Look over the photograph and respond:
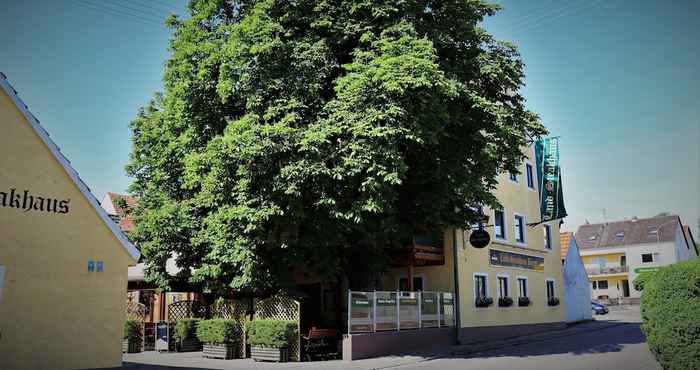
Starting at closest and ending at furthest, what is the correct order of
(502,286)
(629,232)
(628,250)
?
(502,286) < (628,250) < (629,232)

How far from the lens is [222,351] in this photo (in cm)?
1861

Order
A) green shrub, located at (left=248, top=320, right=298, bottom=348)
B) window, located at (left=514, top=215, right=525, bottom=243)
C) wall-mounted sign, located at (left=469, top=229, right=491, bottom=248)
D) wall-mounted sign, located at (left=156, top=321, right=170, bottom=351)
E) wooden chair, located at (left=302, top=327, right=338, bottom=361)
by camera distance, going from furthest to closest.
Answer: window, located at (left=514, top=215, right=525, bottom=243), wall-mounted sign, located at (left=469, top=229, right=491, bottom=248), wall-mounted sign, located at (left=156, top=321, right=170, bottom=351), wooden chair, located at (left=302, top=327, right=338, bottom=361), green shrub, located at (left=248, top=320, right=298, bottom=348)

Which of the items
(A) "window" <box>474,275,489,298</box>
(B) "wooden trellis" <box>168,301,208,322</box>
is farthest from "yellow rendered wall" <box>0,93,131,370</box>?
(A) "window" <box>474,275,489,298</box>

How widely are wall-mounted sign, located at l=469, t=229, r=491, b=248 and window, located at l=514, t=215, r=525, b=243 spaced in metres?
6.21

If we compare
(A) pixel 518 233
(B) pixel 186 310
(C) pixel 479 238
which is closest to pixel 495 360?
(C) pixel 479 238

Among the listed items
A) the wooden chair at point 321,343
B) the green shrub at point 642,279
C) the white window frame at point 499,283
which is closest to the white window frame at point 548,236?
the white window frame at point 499,283

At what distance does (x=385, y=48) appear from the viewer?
50.8ft

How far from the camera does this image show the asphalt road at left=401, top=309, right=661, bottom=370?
14.4m

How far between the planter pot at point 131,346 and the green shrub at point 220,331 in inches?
150

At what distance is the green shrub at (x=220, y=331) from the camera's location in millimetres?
18531

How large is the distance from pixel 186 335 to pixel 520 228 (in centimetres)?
1659

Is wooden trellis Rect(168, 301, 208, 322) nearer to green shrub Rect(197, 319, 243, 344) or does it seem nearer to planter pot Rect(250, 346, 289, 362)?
green shrub Rect(197, 319, 243, 344)

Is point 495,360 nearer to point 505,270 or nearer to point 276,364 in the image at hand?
point 276,364

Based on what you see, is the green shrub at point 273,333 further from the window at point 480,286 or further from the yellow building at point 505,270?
the window at point 480,286
